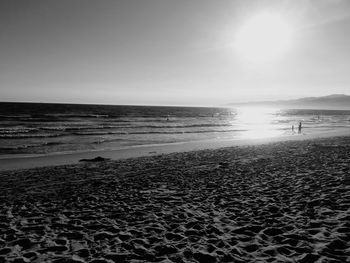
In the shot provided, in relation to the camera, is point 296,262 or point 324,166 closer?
point 296,262

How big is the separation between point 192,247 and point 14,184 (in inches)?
347

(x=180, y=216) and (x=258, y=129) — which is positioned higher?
(x=180, y=216)

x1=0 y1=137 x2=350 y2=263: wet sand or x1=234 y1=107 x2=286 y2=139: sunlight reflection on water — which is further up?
x1=0 y1=137 x2=350 y2=263: wet sand

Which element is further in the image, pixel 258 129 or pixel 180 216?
pixel 258 129

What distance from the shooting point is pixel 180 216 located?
750 cm

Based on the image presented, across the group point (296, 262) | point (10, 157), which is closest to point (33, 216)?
point (296, 262)

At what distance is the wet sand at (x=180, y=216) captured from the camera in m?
5.54

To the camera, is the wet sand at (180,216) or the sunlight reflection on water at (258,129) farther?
the sunlight reflection on water at (258,129)

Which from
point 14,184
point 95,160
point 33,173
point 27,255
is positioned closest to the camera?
point 27,255

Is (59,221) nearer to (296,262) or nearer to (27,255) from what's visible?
(27,255)

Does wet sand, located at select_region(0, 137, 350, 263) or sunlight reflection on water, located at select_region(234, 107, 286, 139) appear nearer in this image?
wet sand, located at select_region(0, 137, 350, 263)

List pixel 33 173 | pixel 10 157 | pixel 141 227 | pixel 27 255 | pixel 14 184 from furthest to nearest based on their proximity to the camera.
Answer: pixel 10 157 → pixel 33 173 → pixel 14 184 → pixel 141 227 → pixel 27 255

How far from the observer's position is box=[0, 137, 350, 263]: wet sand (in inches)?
218

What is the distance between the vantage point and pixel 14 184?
11703 millimetres
